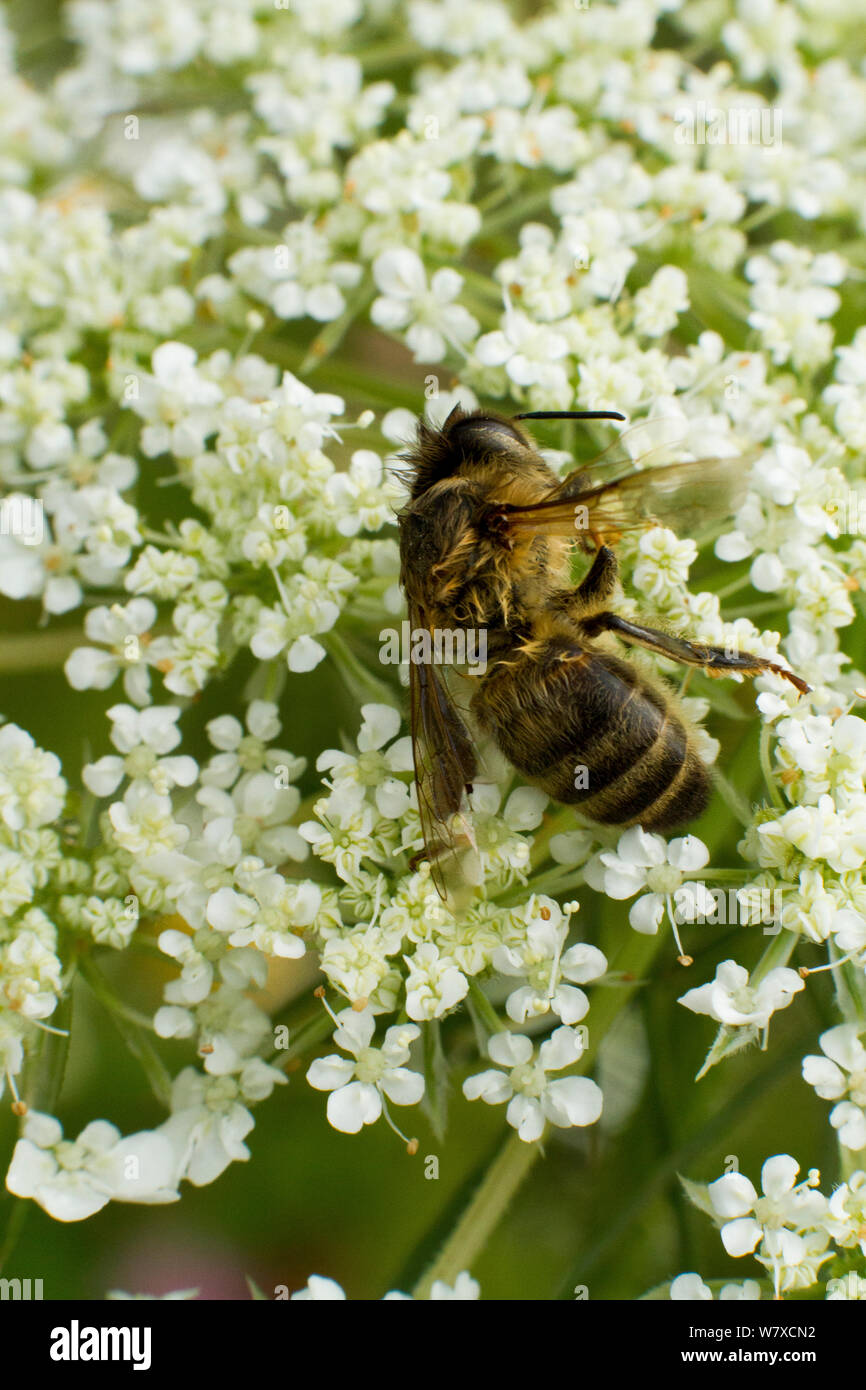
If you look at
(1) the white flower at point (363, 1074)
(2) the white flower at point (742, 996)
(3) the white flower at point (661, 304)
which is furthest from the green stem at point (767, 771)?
(3) the white flower at point (661, 304)

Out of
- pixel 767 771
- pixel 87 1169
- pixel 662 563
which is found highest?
pixel 662 563

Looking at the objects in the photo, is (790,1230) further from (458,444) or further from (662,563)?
(458,444)

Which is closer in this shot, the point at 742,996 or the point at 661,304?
the point at 742,996

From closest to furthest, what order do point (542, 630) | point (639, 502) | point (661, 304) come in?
point (639, 502)
point (542, 630)
point (661, 304)

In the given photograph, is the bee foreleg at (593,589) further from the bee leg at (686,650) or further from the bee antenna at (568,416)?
the bee antenna at (568,416)

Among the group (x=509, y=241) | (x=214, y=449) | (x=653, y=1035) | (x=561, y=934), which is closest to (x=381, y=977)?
(x=561, y=934)

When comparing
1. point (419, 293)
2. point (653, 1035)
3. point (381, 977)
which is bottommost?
point (653, 1035)

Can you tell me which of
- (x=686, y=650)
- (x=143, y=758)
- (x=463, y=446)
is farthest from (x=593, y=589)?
(x=143, y=758)
